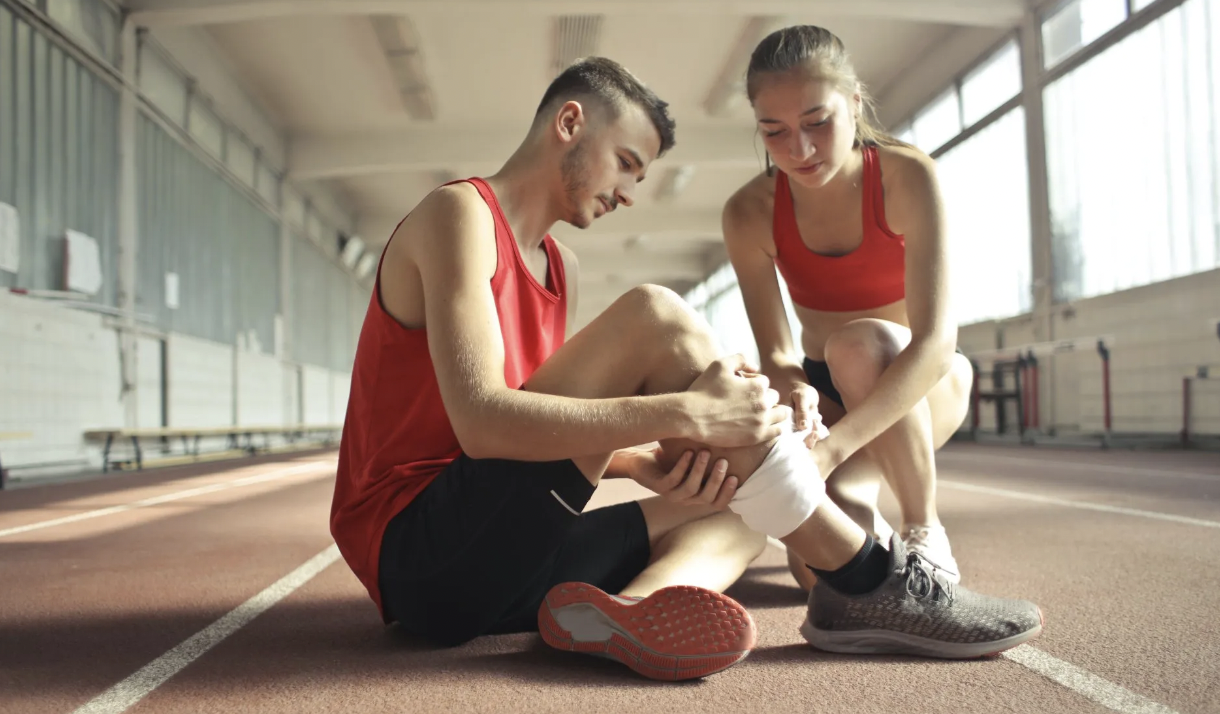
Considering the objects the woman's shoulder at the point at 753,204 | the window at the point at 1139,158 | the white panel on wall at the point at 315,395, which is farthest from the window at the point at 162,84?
the window at the point at 1139,158

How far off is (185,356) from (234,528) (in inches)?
247

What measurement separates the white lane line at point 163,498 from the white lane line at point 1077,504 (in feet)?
14.1

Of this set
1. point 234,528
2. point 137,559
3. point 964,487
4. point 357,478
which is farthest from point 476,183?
point 964,487

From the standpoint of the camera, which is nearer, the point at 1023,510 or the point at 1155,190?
the point at 1023,510

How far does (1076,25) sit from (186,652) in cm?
932

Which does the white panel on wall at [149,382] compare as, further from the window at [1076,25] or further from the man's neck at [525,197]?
the window at [1076,25]

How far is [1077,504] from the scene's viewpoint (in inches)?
146

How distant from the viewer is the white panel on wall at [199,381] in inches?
356

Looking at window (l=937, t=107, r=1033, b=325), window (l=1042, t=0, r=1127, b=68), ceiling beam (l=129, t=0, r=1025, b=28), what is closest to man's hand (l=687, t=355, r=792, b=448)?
ceiling beam (l=129, t=0, r=1025, b=28)

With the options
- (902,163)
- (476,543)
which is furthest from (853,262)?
(476,543)

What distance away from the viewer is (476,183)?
1592mm

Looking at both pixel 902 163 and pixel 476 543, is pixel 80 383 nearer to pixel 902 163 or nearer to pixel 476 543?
pixel 476 543

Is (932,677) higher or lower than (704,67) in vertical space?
lower

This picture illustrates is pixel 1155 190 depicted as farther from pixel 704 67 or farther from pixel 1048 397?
pixel 704 67
